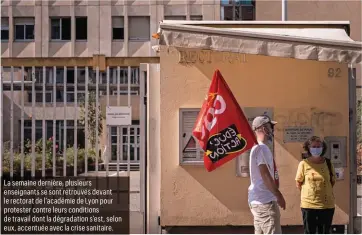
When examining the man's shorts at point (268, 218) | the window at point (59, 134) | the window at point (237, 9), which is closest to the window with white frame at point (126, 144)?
the window at point (59, 134)

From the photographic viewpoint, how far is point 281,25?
8.58 m

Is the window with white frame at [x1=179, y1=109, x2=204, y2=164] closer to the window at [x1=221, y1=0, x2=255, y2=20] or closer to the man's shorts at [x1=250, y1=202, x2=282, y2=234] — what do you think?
the man's shorts at [x1=250, y1=202, x2=282, y2=234]

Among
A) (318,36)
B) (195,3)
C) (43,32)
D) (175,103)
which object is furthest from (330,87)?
(43,32)

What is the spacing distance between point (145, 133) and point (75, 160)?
105 cm

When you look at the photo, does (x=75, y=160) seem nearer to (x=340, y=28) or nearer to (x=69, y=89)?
(x=69, y=89)

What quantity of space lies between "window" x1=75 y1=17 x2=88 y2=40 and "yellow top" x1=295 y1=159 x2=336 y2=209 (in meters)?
32.0

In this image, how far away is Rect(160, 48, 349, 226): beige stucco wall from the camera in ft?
26.8

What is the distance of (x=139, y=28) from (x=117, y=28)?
54.5 inches

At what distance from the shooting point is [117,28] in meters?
37.7

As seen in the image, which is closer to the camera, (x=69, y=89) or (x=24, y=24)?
(x=69, y=89)

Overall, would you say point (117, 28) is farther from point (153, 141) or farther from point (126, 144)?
point (153, 141)

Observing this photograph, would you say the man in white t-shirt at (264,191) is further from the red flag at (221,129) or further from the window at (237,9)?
the window at (237,9)

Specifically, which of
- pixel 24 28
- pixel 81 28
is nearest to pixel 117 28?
pixel 81 28

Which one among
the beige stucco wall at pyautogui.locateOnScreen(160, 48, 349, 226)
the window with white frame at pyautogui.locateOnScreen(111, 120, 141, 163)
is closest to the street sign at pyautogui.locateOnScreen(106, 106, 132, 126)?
the window with white frame at pyautogui.locateOnScreen(111, 120, 141, 163)
